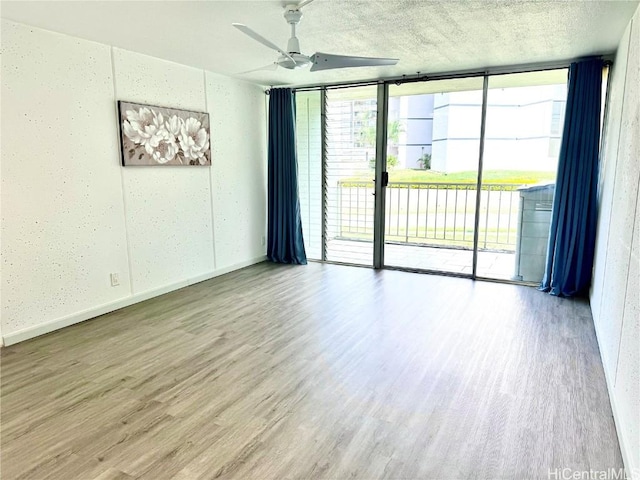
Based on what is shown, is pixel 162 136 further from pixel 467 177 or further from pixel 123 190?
pixel 467 177

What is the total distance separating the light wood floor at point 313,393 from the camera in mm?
1891

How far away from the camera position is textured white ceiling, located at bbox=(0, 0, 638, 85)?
2.64m

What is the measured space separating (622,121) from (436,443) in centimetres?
255

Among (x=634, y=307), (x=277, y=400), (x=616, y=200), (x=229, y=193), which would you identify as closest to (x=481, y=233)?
(x=616, y=200)

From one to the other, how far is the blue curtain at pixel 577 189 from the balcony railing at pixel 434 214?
1.37m

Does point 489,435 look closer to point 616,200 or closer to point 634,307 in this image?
point 634,307

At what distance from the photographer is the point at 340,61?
9.61 feet

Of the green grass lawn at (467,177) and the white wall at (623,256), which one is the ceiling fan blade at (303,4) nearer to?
the white wall at (623,256)

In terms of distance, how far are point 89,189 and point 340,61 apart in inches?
93.1

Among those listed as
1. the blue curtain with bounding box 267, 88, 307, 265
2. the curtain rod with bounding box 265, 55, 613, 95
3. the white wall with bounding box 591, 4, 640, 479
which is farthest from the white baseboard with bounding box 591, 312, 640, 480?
the blue curtain with bounding box 267, 88, 307, 265

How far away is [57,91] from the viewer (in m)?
3.26

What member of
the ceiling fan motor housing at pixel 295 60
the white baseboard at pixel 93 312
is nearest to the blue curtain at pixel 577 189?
the ceiling fan motor housing at pixel 295 60

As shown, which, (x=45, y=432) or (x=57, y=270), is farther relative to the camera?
(x=57, y=270)

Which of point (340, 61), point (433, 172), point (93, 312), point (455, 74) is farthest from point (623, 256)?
point (93, 312)
